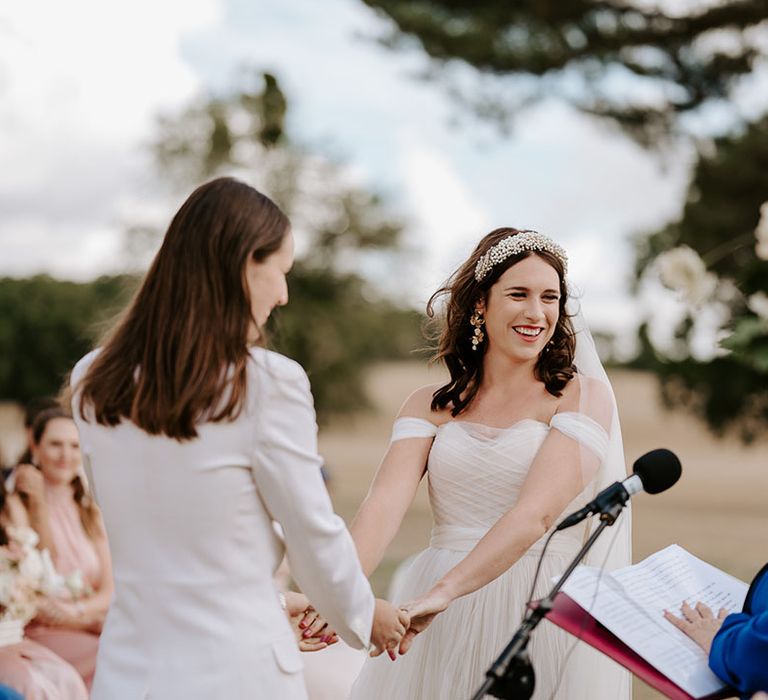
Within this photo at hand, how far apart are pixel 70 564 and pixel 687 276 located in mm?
3289

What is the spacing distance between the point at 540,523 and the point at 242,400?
1259mm

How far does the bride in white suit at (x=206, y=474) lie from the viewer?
2.21m

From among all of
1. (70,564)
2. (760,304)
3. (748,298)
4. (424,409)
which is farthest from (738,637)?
(70,564)

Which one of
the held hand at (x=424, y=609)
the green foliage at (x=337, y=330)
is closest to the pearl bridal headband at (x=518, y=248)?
the held hand at (x=424, y=609)

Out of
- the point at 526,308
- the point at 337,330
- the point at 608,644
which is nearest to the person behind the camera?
the point at 608,644

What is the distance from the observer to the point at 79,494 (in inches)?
228

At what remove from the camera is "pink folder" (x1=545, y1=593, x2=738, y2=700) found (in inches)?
103

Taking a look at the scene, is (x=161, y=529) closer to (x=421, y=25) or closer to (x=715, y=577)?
(x=715, y=577)

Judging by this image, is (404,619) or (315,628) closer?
(404,619)

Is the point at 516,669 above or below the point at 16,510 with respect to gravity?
above

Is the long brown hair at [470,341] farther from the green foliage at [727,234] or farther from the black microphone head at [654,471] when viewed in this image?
the green foliage at [727,234]

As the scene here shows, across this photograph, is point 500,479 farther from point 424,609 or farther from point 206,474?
point 206,474

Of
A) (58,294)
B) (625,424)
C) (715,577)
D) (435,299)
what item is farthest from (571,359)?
(625,424)

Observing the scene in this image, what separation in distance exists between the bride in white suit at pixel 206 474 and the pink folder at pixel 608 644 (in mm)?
621
